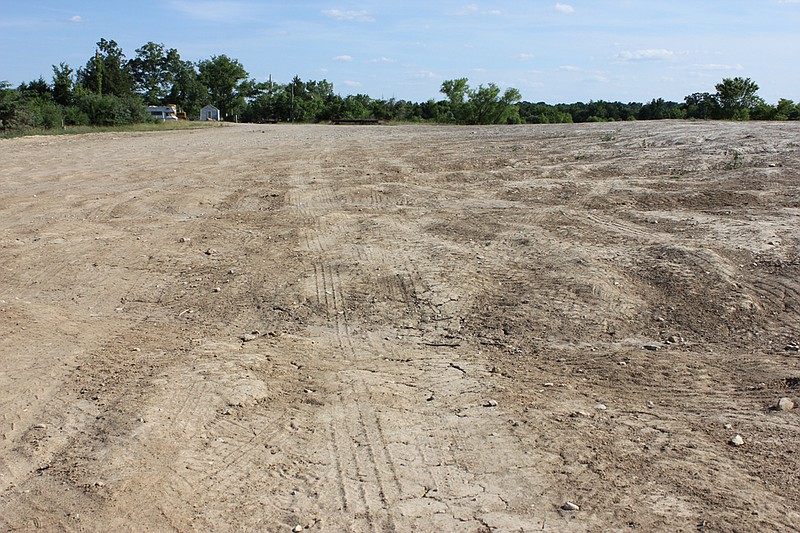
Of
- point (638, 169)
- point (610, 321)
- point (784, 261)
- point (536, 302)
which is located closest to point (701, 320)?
point (610, 321)

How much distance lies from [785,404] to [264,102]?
90015 mm

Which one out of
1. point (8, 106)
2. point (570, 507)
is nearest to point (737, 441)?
point (570, 507)

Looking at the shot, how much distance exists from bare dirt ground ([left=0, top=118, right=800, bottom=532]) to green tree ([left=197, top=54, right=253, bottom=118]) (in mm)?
81872

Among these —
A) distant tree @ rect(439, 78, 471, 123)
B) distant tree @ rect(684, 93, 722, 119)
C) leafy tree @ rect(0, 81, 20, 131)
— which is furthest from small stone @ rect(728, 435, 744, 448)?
distant tree @ rect(439, 78, 471, 123)

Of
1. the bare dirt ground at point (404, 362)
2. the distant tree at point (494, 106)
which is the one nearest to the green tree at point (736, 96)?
the distant tree at point (494, 106)

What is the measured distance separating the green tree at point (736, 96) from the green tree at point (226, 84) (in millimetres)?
58512

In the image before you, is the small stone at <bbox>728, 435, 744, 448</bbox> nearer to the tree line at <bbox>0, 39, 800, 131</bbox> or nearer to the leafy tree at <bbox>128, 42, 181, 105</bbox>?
the tree line at <bbox>0, 39, 800, 131</bbox>

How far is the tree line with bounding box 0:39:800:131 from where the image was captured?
49.8 meters

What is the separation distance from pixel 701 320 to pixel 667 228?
3.55 meters

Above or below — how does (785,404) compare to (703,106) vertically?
below

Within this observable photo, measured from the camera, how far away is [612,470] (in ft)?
14.0

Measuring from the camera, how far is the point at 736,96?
60906 mm

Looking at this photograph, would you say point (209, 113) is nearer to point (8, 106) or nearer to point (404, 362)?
point (8, 106)

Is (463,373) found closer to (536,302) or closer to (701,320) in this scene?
(536,302)
